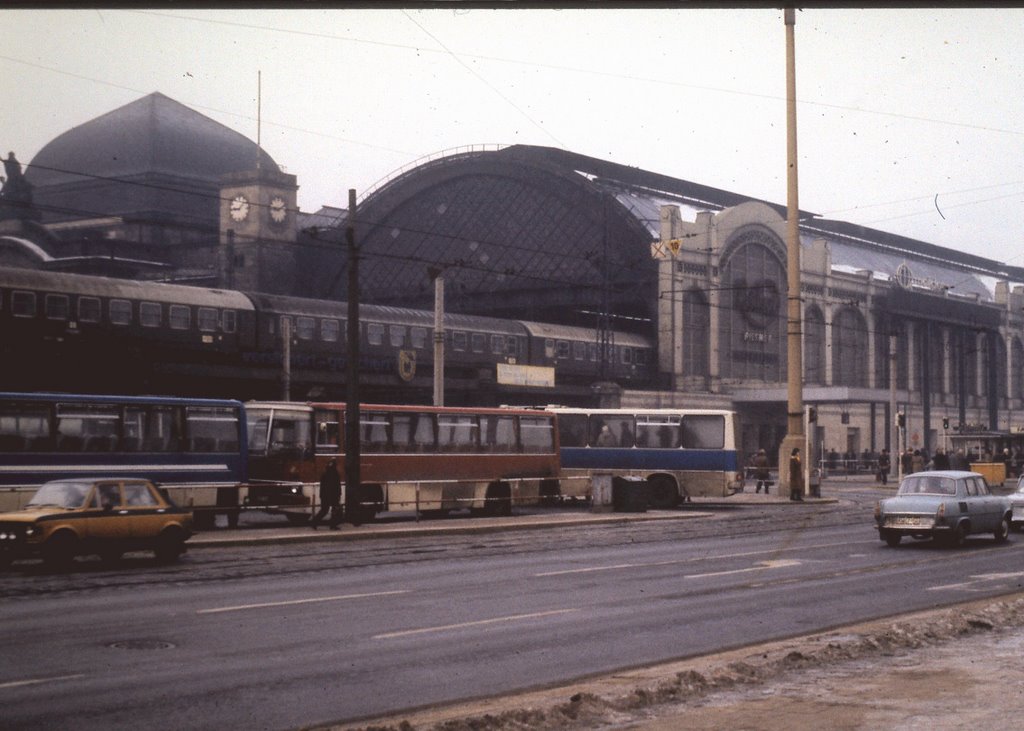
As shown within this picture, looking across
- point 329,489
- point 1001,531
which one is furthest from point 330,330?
point 1001,531

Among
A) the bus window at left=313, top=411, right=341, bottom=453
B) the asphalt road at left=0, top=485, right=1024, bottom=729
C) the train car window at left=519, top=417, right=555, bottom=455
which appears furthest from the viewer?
the train car window at left=519, top=417, right=555, bottom=455

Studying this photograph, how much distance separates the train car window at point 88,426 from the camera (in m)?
29.3

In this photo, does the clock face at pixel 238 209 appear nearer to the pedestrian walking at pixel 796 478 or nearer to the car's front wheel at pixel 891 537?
the pedestrian walking at pixel 796 478

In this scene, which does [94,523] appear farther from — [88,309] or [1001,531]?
[88,309]

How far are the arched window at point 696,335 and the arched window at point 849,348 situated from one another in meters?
13.7

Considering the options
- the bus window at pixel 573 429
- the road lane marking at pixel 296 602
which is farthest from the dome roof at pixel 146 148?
the road lane marking at pixel 296 602

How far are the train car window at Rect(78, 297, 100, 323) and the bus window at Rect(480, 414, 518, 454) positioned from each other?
50.5 ft

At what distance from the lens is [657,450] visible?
4397cm

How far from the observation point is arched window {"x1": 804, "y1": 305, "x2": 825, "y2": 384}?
95.5 metres

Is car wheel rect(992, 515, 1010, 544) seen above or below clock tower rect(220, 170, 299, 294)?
below

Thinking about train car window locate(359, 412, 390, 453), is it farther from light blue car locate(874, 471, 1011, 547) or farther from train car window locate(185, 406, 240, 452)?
light blue car locate(874, 471, 1011, 547)

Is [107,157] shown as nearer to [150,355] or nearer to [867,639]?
[150,355]

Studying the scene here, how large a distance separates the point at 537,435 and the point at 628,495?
133 inches

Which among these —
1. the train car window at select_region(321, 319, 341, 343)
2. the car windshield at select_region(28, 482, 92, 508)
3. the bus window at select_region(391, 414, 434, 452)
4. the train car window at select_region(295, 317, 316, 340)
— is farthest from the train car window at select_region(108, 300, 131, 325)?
the car windshield at select_region(28, 482, 92, 508)
